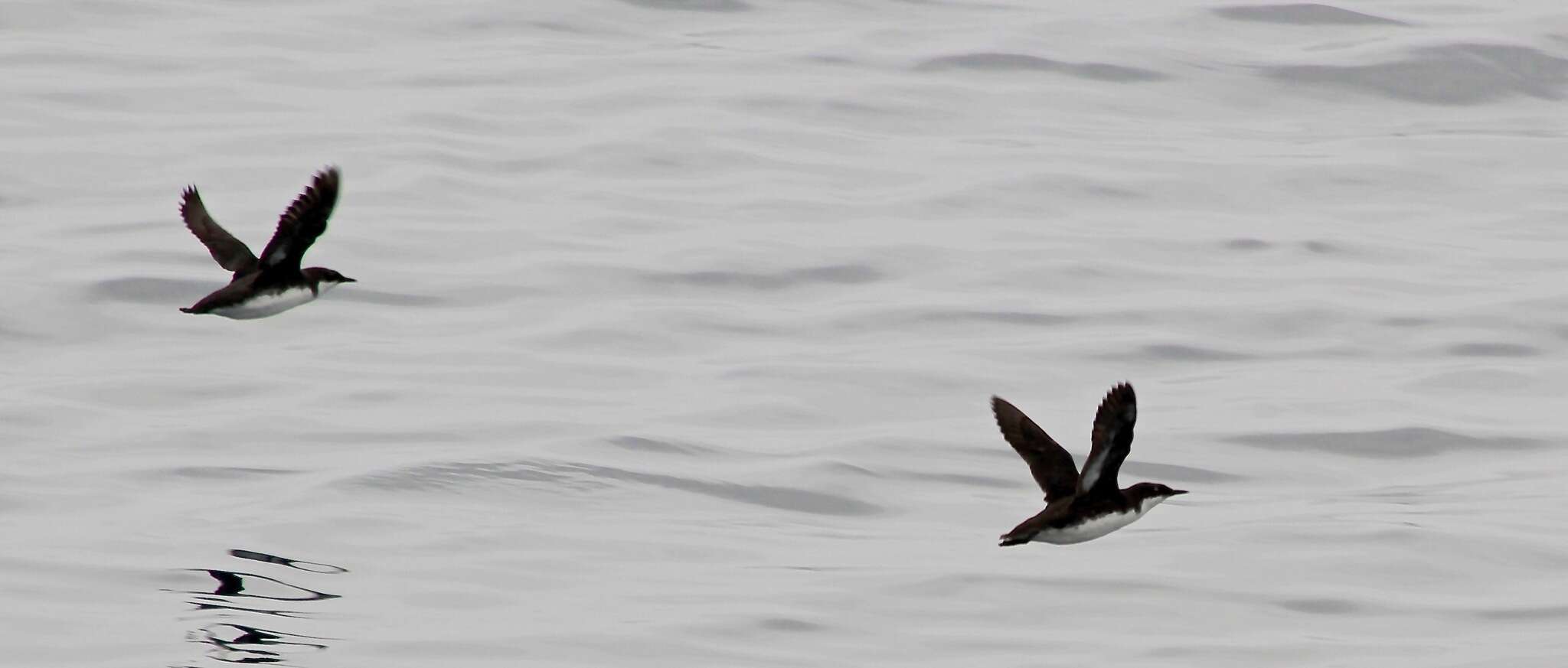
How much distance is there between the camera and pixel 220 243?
15070 millimetres

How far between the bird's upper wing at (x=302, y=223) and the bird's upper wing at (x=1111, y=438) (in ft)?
13.6

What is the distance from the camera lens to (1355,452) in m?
19.9

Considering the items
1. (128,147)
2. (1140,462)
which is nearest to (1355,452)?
(1140,462)

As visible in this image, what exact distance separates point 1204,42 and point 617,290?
1452 cm

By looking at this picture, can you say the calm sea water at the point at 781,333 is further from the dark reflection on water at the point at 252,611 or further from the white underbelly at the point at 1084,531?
the white underbelly at the point at 1084,531

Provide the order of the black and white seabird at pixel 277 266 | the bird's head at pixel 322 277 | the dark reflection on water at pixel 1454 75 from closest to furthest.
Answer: the black and white seabird at pixel 277 266 < the bird's head at pixel 322 277 < the dark reflection on water at pixel 1454 75

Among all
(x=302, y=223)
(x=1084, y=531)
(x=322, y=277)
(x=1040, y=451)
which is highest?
(x=302, y=223)

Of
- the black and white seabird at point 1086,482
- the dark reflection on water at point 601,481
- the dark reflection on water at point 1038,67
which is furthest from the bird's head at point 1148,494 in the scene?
the dark reflection on water at point 1038,67

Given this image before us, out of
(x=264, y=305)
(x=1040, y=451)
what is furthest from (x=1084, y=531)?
(x=264, y=305)

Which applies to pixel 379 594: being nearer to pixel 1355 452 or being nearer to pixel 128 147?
pixel 1355 452

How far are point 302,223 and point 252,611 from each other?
226 cm

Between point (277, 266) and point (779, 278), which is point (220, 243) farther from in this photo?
point (779, 278)

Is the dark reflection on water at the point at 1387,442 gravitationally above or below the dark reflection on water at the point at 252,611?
below

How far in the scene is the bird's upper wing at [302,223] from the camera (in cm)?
1333
